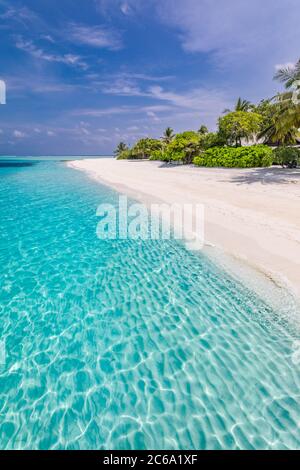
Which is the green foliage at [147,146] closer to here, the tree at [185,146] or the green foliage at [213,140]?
the tree at [185,146]

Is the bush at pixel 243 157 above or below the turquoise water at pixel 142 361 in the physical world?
above

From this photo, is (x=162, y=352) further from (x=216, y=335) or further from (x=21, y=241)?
(x=21, y=241)

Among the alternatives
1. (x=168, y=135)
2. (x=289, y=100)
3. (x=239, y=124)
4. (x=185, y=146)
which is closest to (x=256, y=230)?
(x=289, y=100)

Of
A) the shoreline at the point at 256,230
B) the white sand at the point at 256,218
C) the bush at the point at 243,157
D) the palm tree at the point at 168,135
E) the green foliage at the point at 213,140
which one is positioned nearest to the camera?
the shoreline at the point at 256,230

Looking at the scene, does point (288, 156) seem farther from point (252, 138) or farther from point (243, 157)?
point (252, 138)

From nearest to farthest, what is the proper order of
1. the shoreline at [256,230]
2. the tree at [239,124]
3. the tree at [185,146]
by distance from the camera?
the shoreline at [256,230] < the tree at [239,124] < the tree at [185,146]

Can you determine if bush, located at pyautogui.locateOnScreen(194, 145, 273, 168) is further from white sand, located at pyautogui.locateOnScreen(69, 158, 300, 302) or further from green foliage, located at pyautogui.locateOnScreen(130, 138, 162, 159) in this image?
green foliage, located at pyautogui.locateOnScreen(130, 138, 162, 159)

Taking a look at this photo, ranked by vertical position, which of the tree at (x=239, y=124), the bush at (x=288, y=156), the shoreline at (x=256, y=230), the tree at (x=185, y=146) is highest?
the tree at (x=239, y=124)

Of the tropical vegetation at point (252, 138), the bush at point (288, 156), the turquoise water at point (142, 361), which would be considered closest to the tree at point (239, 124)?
the tropical vegetation at point (252, 138)
